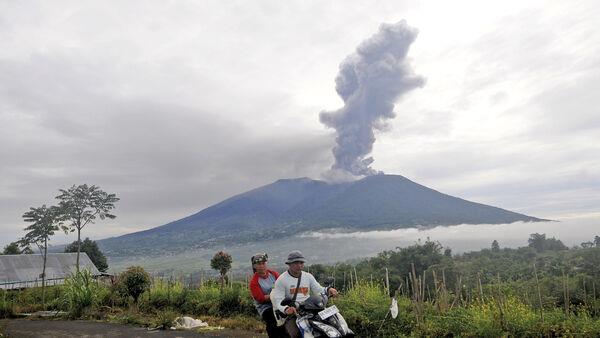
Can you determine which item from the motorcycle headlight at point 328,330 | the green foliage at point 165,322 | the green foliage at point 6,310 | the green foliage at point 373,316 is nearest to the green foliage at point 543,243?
the green foliage at point 373,316

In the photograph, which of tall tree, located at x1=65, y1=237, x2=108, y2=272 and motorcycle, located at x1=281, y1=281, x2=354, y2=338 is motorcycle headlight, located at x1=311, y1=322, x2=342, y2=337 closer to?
motorcycle, located at x1=281, y1=281, x2=354, y2=338

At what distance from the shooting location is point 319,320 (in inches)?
196

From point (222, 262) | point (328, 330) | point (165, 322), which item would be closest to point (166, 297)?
point (222, 262)

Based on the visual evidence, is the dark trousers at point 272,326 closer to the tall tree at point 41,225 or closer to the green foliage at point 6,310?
the green foliage at point 6,310

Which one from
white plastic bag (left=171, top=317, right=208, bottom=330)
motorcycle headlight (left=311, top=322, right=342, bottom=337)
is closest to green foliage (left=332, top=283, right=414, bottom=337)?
white plastic bag (left=171, top=317, right=208, bottom=330)

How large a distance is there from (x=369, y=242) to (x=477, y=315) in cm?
17833

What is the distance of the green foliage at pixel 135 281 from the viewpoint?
13641 millimetres

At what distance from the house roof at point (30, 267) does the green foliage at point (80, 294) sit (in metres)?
18.5

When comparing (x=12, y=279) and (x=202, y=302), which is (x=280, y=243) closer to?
(x=12, y=279)

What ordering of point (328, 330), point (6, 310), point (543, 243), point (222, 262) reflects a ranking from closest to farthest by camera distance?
1. point (328, 330)
2. point (6, 310)
3. point (222, 262)
4. point (543, 243)

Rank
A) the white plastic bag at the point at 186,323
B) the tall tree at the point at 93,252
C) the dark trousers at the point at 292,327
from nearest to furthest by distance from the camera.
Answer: the dark trousers at the point at 292,327 < the white plastic bag at the point at 186,323 < the tall tree at the point at 93,252

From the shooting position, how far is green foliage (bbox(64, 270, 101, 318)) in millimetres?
13287

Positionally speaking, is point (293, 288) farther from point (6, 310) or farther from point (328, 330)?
point (6, 310)

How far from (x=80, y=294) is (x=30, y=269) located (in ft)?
81.0
